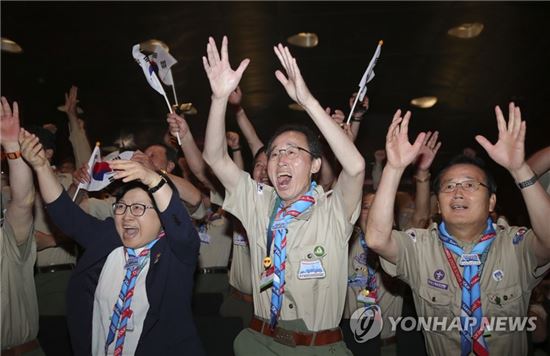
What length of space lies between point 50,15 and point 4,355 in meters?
4.06

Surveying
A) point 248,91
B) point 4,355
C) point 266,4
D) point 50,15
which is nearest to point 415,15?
point 266,4

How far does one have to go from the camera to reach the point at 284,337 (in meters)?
2.29

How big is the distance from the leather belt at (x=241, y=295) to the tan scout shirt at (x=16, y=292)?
1.42m

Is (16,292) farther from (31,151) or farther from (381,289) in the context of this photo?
(381,289)

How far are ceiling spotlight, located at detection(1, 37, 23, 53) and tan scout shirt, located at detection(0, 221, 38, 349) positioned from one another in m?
4.27

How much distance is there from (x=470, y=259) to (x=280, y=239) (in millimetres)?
1006

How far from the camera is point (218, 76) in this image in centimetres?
251

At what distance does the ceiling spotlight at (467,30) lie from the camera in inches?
220

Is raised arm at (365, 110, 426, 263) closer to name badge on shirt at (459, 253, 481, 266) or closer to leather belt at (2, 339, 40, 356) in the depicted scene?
name badge on shirt at (459, 253, 481, 266)

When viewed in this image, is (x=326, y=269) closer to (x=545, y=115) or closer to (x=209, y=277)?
(x=209, y=277)

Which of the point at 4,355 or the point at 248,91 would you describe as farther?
the point at 248,91

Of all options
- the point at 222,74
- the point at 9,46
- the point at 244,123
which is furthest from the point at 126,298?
the point at 9,46

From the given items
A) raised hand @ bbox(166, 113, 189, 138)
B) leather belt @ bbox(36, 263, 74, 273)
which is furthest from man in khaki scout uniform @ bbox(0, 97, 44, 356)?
leather belt @ bbox(36, 263, 74, 273)

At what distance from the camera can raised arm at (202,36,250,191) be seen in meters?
2.45
